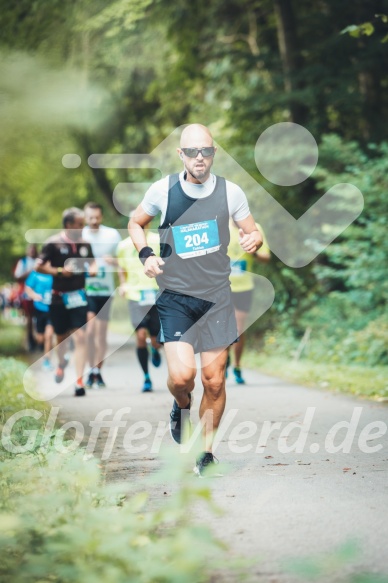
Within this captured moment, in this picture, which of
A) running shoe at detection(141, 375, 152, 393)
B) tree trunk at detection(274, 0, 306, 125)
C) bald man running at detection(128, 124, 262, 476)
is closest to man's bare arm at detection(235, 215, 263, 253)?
bald man running at detection(128, 124, 262, 476)

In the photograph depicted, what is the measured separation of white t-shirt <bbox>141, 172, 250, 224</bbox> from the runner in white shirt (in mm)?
5560

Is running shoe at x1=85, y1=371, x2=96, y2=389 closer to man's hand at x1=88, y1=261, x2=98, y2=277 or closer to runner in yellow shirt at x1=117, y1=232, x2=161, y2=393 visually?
runner in yellow shirt at x1=117, y1=232, x2=161, y2=393

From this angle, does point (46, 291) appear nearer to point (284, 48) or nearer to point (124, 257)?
point (124, 257)

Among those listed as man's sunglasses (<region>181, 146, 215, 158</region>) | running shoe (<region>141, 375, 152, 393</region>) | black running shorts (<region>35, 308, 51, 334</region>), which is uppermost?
man's sunglasses (<region>181, 146, 215, 158</region>)

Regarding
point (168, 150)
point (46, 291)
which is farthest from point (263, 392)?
point (168, 150)

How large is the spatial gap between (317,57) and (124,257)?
18.9 ft

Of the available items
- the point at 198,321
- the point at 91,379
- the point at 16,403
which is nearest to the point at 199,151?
the point at 198,321

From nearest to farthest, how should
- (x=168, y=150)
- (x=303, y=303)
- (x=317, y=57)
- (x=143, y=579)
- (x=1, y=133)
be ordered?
(x=143, y=579) → (x=1, y=133) → (x=317, y=57) → (x=303, y=303) → (x=168, y=150)

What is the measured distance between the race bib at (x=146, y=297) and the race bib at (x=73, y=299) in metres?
0.71

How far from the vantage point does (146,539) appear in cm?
378

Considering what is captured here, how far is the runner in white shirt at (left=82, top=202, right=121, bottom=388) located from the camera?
1189 centimetres

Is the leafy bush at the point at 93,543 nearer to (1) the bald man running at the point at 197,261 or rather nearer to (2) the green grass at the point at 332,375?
(1) the bald man running at the point at 197,261

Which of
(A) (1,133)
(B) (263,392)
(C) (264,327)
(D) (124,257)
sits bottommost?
(C) (264,327)

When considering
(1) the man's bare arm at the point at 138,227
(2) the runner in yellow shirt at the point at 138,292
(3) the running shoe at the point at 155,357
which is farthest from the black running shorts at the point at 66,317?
(1) the man's bare arm at the point at 138,227
